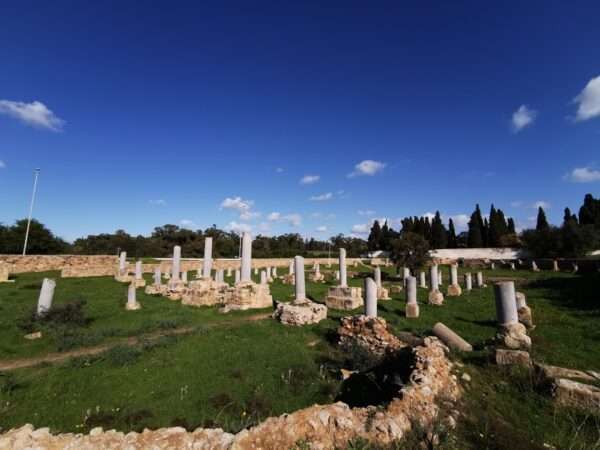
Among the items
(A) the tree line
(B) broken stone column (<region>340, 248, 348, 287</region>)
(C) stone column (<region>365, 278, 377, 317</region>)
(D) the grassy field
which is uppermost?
(A) the tree line

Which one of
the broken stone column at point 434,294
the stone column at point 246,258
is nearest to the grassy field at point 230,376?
the broken stone column at point 434,294

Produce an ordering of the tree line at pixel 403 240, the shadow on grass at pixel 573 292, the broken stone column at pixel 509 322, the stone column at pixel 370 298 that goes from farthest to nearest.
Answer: the tree line at pixel 403 240 → the shadow on grass at pixel 573 292 → the stone column at pixel 370 298 → the broken stone column at pixel 509 322

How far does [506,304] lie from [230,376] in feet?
26.7

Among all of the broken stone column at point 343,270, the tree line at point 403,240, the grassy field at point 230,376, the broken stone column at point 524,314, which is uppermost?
the tree line at point 403,240

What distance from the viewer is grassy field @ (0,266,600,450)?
15.8ft

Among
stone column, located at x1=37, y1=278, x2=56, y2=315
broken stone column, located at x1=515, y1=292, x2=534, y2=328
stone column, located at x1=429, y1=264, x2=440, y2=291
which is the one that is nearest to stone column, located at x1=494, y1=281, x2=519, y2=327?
broken stone column, located at x1=515, y1=292, x2=534, y2=328

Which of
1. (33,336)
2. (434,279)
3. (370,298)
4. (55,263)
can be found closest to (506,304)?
(370,298)

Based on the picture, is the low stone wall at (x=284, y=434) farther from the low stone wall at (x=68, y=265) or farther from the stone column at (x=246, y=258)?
the low stone wall at (x=68, y=265)

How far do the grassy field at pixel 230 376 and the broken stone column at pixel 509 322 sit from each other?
1.41 ft

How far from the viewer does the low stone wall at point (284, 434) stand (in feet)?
12.0

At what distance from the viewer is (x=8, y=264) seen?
88.4 ft

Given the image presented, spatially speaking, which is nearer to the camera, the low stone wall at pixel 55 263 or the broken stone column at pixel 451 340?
the broken stone column at pixel 451 340

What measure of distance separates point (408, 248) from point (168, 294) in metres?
22.8

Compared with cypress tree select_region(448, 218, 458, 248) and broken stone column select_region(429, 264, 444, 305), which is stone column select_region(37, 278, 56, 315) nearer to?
broken stone column select_region(429, 264, 444, 305)
